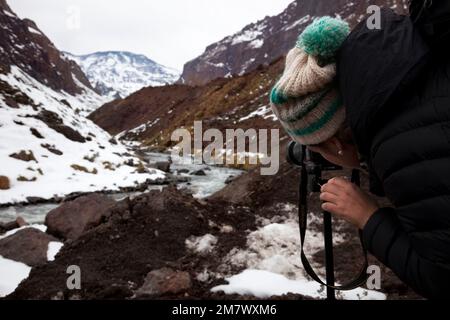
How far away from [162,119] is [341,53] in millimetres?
83991

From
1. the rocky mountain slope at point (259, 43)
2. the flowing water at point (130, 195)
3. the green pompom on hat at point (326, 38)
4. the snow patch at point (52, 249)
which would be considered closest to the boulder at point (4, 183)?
the flowing water at point (130, 195)

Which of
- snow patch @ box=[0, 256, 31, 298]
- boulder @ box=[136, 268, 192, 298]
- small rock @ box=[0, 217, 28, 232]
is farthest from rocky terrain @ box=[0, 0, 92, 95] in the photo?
boulder @ box=[136, 268, 192, 298]

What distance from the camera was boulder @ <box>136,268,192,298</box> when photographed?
14.3 feet

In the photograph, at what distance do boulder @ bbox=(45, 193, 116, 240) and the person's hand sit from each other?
6909 millimetres

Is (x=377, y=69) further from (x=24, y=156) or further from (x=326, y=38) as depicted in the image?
(x=24, y=156)

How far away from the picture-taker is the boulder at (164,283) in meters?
4.35

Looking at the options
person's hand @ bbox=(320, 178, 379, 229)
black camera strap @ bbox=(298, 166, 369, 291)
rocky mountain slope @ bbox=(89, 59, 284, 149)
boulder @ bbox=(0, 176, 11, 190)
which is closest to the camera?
person's hand @ bbox=(320, 178, 379, 229)

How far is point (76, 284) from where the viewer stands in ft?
15.1

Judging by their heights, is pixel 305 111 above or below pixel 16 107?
below

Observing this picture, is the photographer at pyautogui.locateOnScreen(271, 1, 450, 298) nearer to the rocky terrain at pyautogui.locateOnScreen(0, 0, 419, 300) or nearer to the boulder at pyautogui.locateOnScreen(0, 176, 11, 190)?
the rocky terrain at pyautogui.locateOnScreen(0, 0, 419, 300)

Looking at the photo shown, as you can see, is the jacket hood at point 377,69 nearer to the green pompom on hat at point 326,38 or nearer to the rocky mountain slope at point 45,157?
the green pompom on hat at point 326,38

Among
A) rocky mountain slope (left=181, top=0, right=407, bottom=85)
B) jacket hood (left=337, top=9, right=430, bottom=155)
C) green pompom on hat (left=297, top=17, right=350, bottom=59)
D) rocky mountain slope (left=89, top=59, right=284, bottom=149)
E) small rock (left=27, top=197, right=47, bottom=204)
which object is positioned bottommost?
jacket hood (left=337, top=9, right=430, bottom=155)
